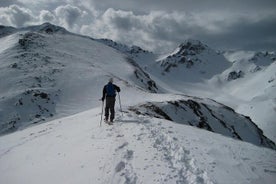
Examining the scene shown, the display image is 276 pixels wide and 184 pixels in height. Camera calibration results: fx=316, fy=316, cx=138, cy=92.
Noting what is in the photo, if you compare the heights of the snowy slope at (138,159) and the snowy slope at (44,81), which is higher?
the snowy slope at (44,81)

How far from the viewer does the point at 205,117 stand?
45438mm

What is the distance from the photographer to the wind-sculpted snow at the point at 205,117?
121 feet

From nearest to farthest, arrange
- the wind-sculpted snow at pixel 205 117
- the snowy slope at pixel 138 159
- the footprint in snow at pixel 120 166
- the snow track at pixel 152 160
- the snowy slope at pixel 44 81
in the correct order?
the snow track at pixel 152 160, the snowy slope at pixel 138 159, the footprint in snow at pixel 120 166, the wind-sculpted snow at pixel 205 117, the snowy slope at pixel 44 81

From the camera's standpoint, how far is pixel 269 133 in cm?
17038

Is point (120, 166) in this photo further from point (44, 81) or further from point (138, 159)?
point (44, 81)

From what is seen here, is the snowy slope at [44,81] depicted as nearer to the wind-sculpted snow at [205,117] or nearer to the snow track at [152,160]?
the wind-sculpted snow at [205,117]

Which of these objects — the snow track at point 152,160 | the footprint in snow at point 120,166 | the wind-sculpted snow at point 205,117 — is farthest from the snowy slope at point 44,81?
the footprint in snow at point 120,166

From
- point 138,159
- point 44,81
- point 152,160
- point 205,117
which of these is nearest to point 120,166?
point 138,159

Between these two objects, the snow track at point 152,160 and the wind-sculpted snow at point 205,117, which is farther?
the wind-sculpted snow at point 205,117

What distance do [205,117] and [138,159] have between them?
34.1m

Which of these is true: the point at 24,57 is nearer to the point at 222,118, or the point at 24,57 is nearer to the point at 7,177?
the point at 222,118

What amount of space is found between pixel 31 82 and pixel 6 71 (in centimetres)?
627

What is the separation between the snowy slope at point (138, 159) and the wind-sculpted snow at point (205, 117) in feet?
48.7

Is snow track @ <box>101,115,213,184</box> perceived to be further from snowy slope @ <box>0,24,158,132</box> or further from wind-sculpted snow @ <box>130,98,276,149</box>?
snowy slope @ <box>0,24,158,132</box>
